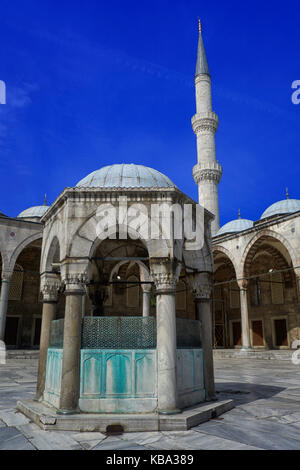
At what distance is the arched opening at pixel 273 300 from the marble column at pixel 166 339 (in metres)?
16.2

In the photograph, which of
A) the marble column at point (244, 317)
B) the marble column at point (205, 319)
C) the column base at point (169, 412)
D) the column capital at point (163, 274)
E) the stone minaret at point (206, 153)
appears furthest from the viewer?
the stone minaret at point (206, 153)

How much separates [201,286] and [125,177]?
2.03 m

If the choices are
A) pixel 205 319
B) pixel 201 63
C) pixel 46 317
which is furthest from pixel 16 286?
pixel 201 63

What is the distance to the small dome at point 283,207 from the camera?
24.5 meters

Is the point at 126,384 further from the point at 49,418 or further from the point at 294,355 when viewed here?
the point at 294,355

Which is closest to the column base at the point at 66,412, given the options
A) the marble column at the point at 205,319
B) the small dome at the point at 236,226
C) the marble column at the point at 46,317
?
the marble column at the point at 46,317

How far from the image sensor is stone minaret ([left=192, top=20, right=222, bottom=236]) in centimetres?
2553

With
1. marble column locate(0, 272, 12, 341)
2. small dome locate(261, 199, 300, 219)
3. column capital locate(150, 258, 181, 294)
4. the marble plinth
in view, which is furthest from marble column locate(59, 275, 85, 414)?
small dome locate(261, 199, 300, 219)

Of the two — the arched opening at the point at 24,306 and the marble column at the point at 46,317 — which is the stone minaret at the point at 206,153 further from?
the marble column at the point at 46,317

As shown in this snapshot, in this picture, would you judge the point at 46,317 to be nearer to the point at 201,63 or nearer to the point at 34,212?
the point at 34,212

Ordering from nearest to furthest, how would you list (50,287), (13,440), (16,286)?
1. (13,440)
2. (50,287)
3. (16,286)

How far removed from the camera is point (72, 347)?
438cm
